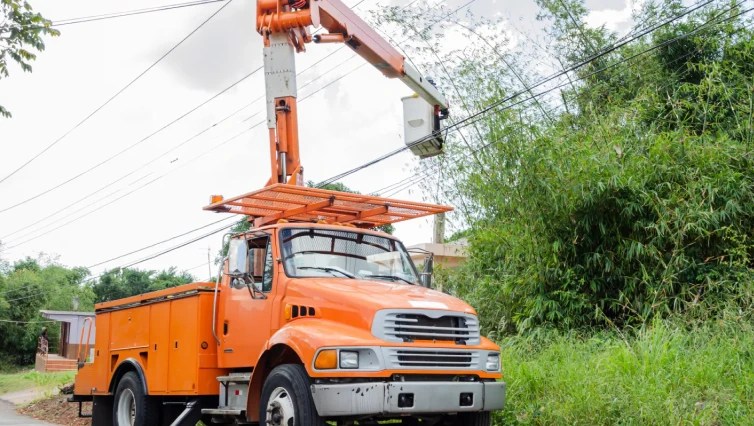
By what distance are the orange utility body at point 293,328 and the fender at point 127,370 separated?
0.8 inches

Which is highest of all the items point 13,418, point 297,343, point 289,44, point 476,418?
point 289,44

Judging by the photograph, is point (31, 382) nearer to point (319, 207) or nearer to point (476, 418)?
point (319, 207)

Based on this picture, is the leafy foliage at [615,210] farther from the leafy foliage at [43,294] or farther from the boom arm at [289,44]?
the leafy foliage at [43,294]

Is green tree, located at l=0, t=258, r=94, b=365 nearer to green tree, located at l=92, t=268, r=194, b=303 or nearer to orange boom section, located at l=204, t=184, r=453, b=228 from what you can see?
green tree, located at l=92, t=268, r=194, b=303

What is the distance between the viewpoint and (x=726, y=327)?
9711 millimetres

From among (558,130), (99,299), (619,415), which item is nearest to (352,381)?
(619,415)

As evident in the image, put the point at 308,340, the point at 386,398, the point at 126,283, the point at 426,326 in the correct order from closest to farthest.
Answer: the point at 386,398, the point at 308,340, the point at 426,326, the point at 126,283

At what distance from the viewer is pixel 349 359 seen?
22.5 feet

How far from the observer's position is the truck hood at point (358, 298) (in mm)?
7230

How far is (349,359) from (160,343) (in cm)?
367

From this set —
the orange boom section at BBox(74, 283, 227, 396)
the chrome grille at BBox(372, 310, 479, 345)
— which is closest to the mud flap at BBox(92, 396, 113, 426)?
the orange boom section at BBox(74, 283, 227, 396)

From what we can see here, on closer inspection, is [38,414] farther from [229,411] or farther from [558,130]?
[558,130]

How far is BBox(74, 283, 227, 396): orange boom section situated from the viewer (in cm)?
892

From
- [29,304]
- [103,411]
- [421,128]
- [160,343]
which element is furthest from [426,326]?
[29,304]
